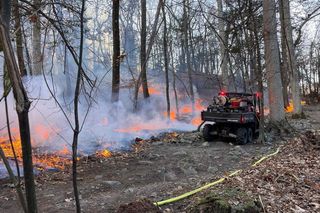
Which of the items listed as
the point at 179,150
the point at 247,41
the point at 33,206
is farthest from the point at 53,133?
the point at 33,206

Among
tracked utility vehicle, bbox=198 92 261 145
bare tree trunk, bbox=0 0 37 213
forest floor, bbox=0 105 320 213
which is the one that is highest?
bare tree trunk, bbox=0 0 37 213

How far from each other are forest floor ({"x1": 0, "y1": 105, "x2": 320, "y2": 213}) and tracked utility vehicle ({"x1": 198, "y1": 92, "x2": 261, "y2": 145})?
1.11 m

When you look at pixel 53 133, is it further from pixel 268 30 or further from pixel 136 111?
pixel 268 30

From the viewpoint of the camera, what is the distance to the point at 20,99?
178 cm

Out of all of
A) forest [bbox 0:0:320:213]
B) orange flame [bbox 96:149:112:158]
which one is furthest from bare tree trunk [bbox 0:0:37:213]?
orange flame [bbox 96:149:112:158]

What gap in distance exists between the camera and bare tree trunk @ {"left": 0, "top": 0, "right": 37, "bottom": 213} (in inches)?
67.7

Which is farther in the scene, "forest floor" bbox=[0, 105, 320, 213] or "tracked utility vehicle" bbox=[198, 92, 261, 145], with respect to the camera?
"tracked utility vehicle" bbox=[198, 92, 261, 145]

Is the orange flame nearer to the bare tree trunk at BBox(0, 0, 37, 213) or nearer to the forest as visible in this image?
the forest

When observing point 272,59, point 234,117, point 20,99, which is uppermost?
point 272,59

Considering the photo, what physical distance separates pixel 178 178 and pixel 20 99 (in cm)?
689

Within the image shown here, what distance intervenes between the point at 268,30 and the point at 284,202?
947 centimetres

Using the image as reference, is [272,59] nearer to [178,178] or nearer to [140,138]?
[140,138]

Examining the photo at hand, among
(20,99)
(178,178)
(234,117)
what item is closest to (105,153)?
(178,178)

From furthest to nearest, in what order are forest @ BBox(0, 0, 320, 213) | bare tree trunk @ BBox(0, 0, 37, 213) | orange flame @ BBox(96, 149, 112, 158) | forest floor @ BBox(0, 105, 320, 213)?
1. orange flame @ BBox(96, 149, 112, 158)
2. forest floor @ BBox(0, 105, 320, 213)
3. forest @ BBox(0, 0, 320, 213)
4. bare tree trunk @ BBox(0, 0, 37, 213)
